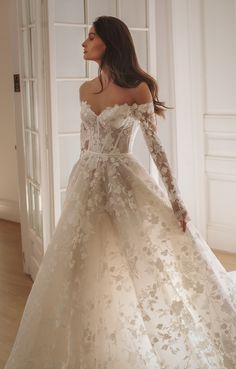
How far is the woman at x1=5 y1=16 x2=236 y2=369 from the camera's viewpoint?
243 centimetres

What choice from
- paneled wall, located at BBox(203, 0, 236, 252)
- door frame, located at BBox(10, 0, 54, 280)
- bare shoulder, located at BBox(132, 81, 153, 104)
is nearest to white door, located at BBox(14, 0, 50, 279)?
door frame, located at BBox(10, 0, 54, 280)

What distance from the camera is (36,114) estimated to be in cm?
375

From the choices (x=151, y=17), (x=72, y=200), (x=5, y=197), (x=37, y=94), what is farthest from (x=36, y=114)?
(x=5, y=197)

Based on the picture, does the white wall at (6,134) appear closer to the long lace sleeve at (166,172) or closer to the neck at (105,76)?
the neck at (105,76)

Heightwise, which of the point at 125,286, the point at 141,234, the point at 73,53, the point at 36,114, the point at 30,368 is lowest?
the point at 30,368

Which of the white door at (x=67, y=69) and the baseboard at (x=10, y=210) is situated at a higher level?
the white door at (x=67, y=69)

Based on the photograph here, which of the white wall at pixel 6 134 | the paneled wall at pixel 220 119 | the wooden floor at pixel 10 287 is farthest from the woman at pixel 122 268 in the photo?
the white wall at pixel 6 134

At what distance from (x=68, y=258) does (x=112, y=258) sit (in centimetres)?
19

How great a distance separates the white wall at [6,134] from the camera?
18.9 ft

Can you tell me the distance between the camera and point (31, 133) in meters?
3.94

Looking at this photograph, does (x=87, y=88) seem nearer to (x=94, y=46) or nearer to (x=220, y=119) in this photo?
(x=94, y=46)

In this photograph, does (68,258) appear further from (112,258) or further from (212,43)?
(212,43)

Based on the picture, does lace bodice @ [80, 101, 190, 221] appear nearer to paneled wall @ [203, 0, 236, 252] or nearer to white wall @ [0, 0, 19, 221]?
paneled wall @ [203, 0, 236, 252]
